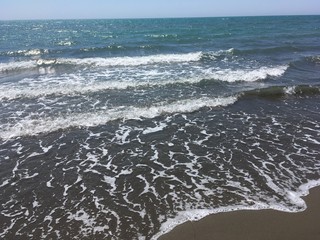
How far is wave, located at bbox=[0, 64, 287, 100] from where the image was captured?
52.4 ft

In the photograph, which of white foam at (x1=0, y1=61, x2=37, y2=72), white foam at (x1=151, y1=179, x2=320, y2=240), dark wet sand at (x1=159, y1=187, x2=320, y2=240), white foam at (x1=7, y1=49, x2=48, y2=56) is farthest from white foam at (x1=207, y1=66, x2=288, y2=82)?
white foam at (x1=7, y1=49, x2=48, y2=56)

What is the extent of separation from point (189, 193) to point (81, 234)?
8.87ft

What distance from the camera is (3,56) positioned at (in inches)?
1216

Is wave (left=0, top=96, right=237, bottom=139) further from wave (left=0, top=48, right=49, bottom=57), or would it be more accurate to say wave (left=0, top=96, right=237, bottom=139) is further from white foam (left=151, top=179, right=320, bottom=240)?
wave (left=0, top=48, right=49, bottom=57)

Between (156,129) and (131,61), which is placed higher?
(131,61)

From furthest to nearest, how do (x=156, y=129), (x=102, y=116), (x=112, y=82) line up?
(x=112, y=82) → (x=102, y=116) → (x=156, y=129)

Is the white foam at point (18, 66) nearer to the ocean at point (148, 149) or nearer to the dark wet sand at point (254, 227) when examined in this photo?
the ocean at point (148, 149)

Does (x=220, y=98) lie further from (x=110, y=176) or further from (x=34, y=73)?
(x=34, y=73)

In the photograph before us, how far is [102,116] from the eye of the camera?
492 inches

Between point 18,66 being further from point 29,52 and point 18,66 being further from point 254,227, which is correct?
point 254,227

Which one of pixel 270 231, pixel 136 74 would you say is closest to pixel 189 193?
pixel 270 231

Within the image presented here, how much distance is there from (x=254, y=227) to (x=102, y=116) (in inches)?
321

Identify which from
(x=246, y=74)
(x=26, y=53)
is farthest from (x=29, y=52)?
(x=246, y=74)

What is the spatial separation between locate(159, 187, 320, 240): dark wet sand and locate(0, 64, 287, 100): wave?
11456mm
